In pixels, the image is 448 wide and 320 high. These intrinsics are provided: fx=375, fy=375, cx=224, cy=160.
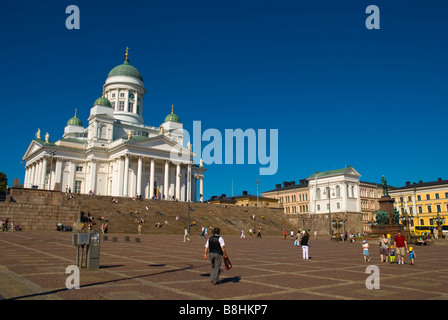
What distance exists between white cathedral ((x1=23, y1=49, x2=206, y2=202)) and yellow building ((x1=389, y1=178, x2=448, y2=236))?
4986 cm

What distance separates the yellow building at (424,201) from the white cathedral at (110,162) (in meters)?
49.9

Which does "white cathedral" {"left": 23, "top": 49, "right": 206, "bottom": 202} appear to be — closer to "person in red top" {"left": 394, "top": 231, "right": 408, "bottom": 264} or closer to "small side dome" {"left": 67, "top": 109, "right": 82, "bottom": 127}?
"small side dome" {"left": 67, "top": 109, "right": 82, "bottom": 127}

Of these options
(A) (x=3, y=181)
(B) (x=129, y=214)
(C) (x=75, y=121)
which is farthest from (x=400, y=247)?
(A) (x=3, y=181)

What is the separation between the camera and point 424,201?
87312 mm

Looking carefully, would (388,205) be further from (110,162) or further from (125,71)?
(125,71)

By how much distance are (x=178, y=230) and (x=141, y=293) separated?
38.0 meters

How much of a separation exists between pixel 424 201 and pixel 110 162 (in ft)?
232

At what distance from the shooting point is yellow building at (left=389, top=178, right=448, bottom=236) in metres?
83.1

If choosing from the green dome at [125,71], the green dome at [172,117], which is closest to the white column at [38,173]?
the green dome at [125,71]

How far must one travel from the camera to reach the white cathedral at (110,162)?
67.7m

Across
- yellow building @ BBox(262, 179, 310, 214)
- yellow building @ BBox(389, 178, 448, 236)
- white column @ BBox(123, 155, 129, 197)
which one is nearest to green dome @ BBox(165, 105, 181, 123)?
white column @ BBox(123, 155, 129, 197)

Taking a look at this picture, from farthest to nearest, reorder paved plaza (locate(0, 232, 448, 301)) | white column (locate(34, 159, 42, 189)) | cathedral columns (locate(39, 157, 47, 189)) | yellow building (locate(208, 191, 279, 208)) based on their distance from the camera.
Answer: yellow building (locate(208, 191, 279, 208)) → white column (locate(34, 159, 42, 189)) → cathedral columns (locate(39, 157, 47, 189)) → paved plaza (locate(0, 232, 448, 301))

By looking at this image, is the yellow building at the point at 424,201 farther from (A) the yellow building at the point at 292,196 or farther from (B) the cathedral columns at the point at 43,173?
(B) the cathedral columns at the point at 43,173

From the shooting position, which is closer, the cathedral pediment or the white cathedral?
the white cathedral
